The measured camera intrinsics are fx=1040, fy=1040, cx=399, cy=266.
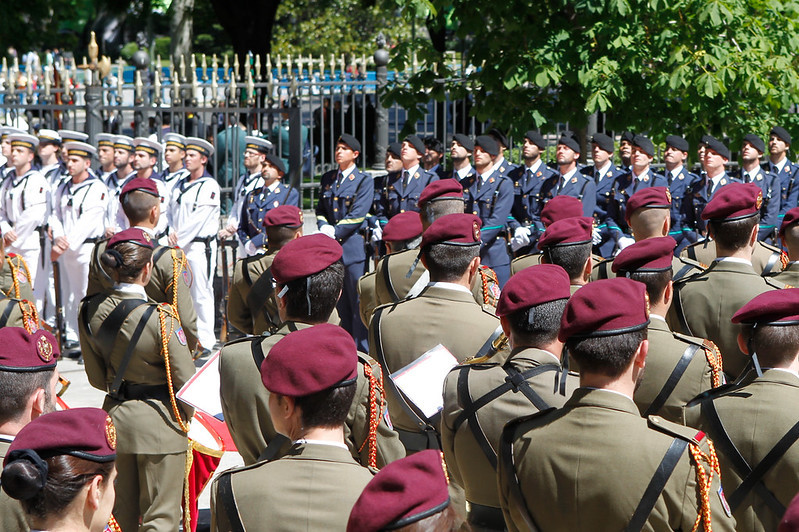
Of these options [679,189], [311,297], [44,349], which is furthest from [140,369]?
[679,189]

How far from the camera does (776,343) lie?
3426mm

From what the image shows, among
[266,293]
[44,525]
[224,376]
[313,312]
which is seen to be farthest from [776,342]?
[266,293]

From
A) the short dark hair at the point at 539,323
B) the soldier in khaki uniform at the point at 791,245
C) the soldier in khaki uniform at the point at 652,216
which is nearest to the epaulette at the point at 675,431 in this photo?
the short dark hair at the point at 539,323

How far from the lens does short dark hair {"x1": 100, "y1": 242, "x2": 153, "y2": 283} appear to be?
191 inches

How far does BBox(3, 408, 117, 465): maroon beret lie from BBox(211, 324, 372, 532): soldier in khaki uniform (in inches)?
13.6

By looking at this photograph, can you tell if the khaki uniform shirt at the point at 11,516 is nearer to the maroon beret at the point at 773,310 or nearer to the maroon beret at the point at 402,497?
the maroon beret at the point at 402,497

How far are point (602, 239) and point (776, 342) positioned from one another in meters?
6.45

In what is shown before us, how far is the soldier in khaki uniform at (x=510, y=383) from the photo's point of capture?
3480 mm

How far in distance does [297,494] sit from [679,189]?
308 inches

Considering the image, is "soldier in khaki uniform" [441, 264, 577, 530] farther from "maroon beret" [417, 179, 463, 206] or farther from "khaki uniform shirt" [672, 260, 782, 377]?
"maroon beret" [417, 179, 463, 206]

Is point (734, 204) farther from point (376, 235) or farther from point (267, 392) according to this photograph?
point (376, 235)

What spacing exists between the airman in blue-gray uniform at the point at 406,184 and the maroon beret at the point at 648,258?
18.2ft

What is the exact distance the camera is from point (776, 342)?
3424 millimetres

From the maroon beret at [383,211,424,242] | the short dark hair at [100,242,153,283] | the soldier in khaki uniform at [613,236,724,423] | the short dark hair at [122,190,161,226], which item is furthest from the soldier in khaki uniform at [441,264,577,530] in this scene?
the short dark hair at [122,190,161,226]
